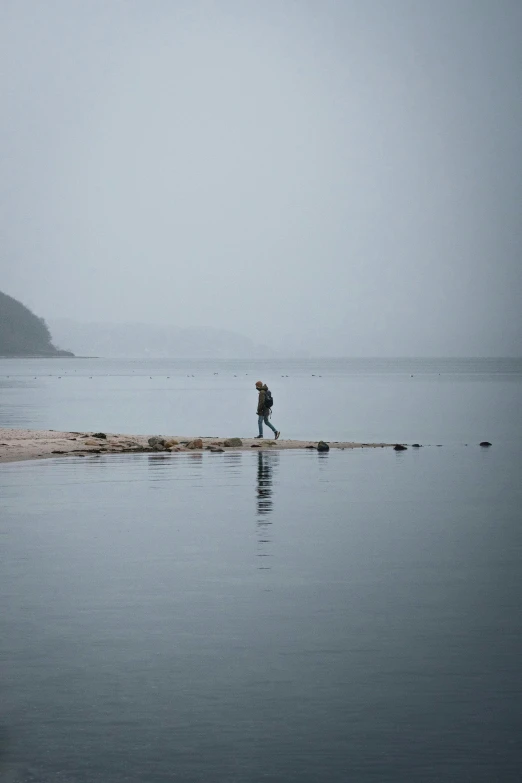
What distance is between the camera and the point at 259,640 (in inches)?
459

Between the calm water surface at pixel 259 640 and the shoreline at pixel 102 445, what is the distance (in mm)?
13111

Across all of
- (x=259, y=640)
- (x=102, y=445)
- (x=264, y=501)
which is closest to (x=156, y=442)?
(x=102, y=445)

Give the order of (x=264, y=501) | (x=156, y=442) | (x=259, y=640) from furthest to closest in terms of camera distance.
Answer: (x=156, y=442)
(x=264, y=501)
(x=259, y=640)

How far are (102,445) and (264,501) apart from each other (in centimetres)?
1656

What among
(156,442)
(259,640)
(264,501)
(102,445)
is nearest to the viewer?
(259,640)

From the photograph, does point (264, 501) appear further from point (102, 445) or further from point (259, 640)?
point (102, 445)

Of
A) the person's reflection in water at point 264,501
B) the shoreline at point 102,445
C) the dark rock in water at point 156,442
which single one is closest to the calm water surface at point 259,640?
the person's reflection in water at point 264,501

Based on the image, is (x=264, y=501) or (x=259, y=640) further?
(x=264, y=501)

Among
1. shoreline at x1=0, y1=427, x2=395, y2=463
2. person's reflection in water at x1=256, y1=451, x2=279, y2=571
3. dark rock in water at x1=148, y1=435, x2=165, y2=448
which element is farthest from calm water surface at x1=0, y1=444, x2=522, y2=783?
dark rock in water at x1=148, y1=435, x2=165, y2=448

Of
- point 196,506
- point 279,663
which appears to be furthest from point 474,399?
point 279,663

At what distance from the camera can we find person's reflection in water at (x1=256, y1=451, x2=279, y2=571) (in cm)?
1736

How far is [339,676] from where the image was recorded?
1034cm

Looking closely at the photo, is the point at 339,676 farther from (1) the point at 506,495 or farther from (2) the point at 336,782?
(1) the point at 506,495

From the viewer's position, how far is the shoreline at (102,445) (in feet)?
121
